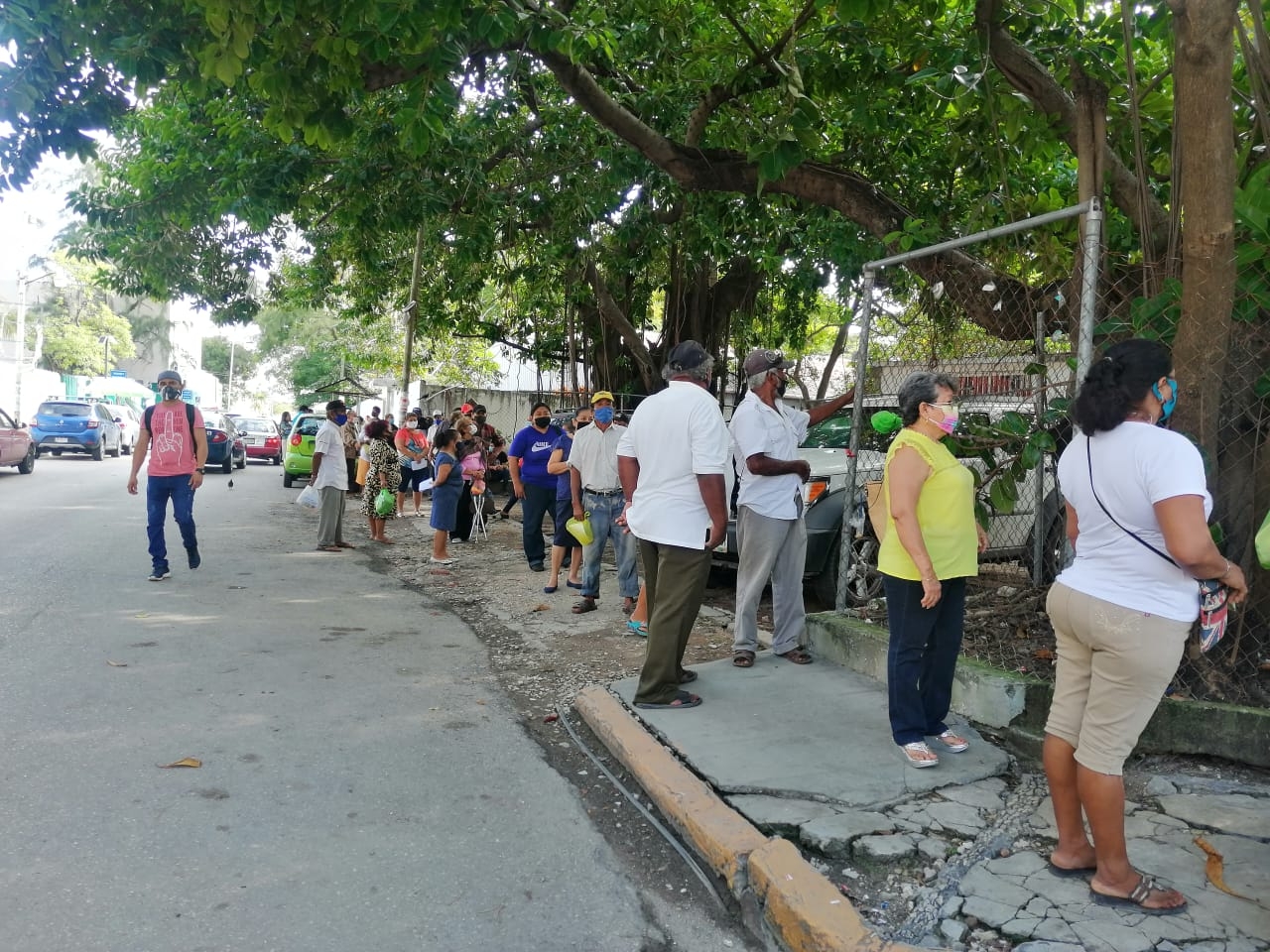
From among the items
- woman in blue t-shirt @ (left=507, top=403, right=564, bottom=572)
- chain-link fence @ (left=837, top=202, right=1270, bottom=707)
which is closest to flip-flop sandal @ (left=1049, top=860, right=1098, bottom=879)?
chain-link fence @ (left=837, top=202, right=1270, bottom=707)

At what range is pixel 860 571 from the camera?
279 inches

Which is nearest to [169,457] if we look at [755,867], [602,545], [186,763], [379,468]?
[379,468]

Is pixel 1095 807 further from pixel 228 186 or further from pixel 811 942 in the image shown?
pixel 228 186

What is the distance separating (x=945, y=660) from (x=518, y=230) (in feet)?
37.9

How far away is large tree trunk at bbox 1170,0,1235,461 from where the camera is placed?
428 cm

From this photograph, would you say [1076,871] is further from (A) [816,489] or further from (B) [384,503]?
(B) [384,503]

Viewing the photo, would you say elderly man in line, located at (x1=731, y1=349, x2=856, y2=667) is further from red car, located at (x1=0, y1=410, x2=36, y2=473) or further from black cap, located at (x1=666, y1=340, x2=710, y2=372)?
red car, located at (x1=0, y1=410, x2=36, y2=473)

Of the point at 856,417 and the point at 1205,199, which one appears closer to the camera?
the point at 1205,199

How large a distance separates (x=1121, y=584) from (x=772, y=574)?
123 inches

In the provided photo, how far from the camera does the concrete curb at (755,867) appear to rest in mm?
2959

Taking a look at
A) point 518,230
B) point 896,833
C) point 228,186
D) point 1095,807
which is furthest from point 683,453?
point 518,230

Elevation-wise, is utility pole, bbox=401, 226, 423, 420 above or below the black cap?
above

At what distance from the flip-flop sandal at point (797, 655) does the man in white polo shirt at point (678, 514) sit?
101 cm

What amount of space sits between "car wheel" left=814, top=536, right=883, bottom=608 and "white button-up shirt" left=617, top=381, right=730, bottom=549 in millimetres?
2005
